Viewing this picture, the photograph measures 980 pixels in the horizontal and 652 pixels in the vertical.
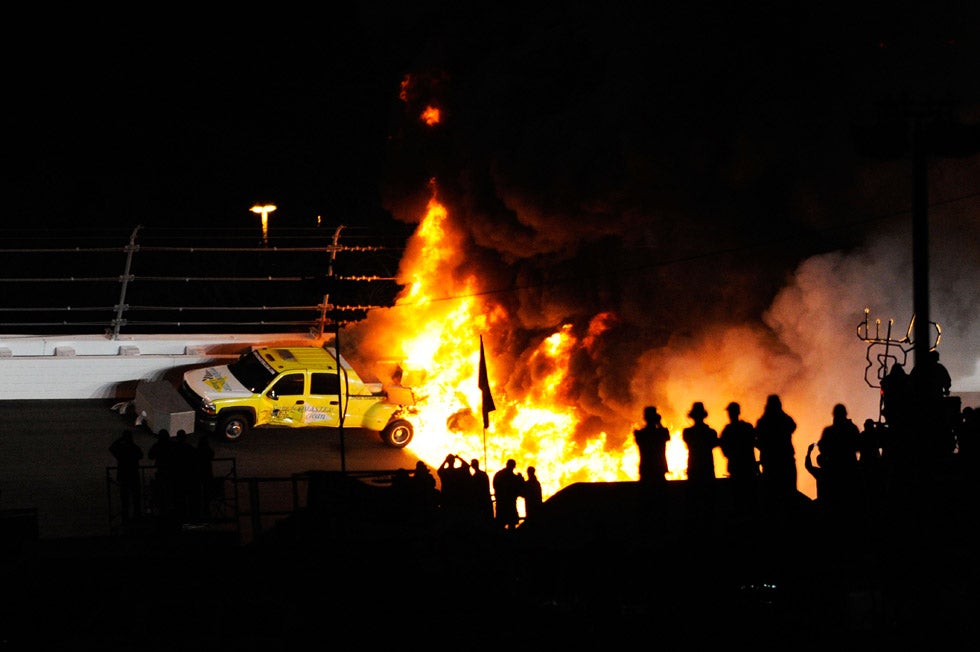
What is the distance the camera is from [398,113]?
82.8 feet

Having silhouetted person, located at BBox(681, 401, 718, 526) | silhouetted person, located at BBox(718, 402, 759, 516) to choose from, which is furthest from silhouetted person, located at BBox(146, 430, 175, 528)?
silhouetted person, located at BBox(718, 402, 759, 516)

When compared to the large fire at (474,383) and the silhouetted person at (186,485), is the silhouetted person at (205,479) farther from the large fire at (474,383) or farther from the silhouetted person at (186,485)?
the large fire at (474,383)

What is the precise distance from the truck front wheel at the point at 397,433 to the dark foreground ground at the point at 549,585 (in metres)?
7.60

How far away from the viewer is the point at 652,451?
42.6 feet

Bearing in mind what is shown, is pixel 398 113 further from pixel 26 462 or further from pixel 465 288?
pixel 26 462

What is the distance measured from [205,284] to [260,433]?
10.8 metres

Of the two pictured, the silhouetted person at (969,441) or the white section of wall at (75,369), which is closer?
the silhouetted person at (969,441)

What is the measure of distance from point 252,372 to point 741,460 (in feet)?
35.1

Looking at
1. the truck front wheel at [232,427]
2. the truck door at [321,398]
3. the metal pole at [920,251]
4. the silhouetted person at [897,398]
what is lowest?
the truck front wheel at [232,427]

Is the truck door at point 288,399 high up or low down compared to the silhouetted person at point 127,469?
up

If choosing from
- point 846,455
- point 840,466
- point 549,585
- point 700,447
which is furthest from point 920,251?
point 549,585

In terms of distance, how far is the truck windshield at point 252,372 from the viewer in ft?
67.7

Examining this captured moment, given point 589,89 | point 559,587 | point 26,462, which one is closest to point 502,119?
point 589,89

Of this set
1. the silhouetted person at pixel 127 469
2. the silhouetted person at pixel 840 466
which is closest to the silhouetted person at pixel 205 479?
the silhouetted person at pixel 127 469
